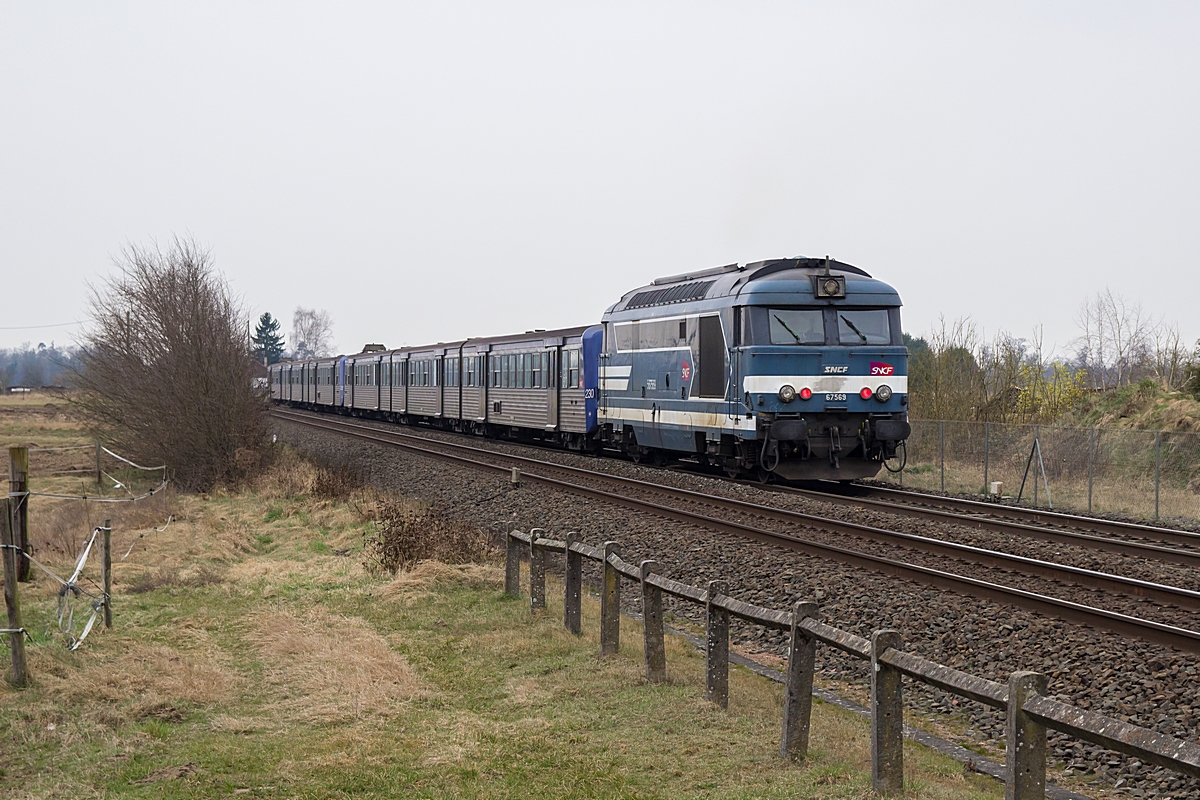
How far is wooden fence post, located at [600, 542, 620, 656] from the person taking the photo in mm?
9133

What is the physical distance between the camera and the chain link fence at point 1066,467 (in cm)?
2058

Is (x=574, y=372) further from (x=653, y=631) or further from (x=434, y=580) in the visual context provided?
(x=653, y=631)

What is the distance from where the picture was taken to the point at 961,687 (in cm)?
530

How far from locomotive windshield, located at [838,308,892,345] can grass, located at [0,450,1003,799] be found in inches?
370

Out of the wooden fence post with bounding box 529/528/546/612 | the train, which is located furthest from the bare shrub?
the train

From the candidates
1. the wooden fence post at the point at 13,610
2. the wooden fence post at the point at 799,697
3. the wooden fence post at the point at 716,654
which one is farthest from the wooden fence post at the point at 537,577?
the wooden fence post at the point at 799,697

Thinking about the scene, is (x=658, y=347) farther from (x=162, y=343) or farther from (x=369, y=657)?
(x=369, y=657)

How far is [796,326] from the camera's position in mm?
19234

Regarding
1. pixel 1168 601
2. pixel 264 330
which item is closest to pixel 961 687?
pixel 1168 601

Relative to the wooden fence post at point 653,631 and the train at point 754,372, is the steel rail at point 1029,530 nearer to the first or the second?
the train at point 754,372

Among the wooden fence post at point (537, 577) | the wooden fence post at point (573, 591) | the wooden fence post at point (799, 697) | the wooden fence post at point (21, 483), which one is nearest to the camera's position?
the wooden fence post at point (799, 697)

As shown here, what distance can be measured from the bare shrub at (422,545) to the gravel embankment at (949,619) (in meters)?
1.81

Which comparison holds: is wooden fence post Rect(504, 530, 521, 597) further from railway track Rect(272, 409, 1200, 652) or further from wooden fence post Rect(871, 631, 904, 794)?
wooden fence post Rect(871, 631, 904, 794)

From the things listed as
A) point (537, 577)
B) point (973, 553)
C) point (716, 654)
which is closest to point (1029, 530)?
point (973, 553)
